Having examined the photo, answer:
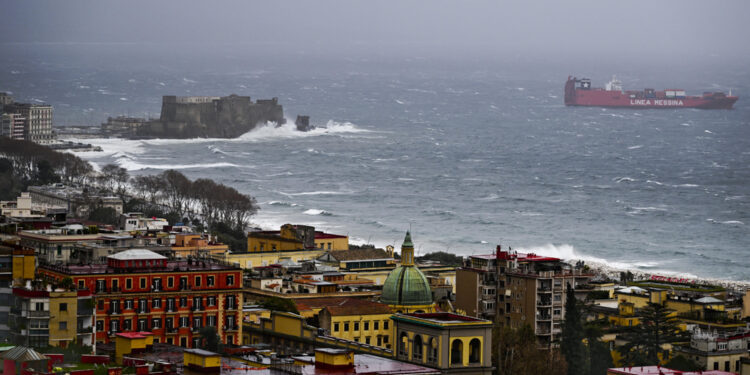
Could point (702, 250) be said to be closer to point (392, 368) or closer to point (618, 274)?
point (618, 274)

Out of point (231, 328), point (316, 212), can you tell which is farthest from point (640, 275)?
point (231, 328)

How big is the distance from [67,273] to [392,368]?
14107mm

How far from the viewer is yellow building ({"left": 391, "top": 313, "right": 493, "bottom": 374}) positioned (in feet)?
148

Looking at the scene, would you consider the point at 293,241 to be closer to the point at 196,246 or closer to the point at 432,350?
the point at 196,246

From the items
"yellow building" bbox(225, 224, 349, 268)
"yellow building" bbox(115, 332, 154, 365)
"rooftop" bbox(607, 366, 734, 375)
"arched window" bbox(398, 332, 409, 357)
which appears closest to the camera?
"yellow building" bbox(115, 332, 154, 365)

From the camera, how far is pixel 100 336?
5175 cm

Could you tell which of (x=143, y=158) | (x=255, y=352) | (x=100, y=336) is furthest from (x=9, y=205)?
(x=143, y=158)

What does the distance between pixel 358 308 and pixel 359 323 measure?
774 millimetres

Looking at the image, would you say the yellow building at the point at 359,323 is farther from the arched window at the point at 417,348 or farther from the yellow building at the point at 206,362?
the yellow building at the point at 206,362

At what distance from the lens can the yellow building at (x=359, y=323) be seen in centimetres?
5709

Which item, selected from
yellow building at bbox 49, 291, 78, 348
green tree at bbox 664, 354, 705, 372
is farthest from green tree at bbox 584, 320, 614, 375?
yellow building at bbox 49, 291, 78, 348

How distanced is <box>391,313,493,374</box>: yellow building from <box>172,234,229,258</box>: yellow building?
90.0 ft

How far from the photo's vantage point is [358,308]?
5803cm

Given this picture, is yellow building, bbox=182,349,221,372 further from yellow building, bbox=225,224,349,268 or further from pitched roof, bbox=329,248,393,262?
pitched roof, bbox=329,248,393,262
